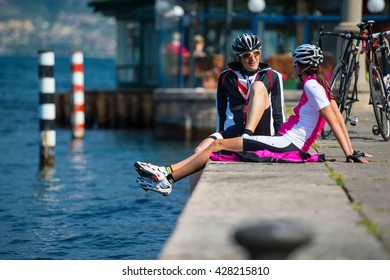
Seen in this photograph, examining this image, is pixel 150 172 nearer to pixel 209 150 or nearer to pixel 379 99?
pixel 209 150

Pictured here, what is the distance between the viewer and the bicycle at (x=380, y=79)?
11.6 meters

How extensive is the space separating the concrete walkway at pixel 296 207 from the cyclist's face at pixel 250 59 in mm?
1082

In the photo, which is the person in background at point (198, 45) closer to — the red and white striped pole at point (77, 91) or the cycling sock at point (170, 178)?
the red and white striped pole at point (77, 91)

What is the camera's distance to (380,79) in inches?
464

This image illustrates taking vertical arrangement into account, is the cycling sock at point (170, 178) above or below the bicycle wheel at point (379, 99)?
below

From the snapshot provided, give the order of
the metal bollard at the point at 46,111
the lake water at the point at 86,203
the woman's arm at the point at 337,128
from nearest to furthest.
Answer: the woman's arm at the point at 337,128, the lake water at the point at 86,203, the metal bollard at the point at 46,111

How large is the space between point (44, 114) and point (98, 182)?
2.54m

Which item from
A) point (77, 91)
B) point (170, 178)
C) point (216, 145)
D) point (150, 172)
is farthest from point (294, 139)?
point (77, 91)

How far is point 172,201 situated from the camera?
13297 mm

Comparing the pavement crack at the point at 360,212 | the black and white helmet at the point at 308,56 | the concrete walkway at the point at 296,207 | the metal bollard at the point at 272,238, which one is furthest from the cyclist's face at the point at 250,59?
the metal bollard at the point at 272,238

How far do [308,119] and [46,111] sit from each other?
970 centimetres

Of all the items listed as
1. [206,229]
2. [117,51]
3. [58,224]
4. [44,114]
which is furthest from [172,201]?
[117,51]

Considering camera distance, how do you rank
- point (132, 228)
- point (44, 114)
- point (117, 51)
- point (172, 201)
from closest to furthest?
point (132, 228) < point (172, 201) < point (44, 114) < point (117, 51)
